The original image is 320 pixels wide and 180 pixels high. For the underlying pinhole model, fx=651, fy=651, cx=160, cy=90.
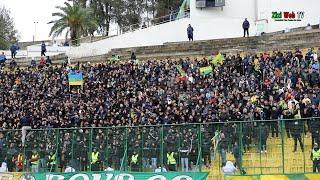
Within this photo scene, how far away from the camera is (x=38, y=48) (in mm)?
60594

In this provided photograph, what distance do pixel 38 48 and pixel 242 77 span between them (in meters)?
32.2

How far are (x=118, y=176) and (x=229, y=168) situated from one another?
12.3ft

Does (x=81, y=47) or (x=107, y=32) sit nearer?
(x=81, y=47)

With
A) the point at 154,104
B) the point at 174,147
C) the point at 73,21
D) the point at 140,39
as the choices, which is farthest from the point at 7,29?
the point at 174,147

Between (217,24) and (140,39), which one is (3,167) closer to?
(140,39)

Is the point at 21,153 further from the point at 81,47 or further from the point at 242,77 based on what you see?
the point at 81,47

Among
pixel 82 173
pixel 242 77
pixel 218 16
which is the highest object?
pixel 218 16

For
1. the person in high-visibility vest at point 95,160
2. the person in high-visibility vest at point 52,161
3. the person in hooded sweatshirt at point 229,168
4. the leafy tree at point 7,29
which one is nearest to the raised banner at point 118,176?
the person in hooded sweatshirt at point 229,168

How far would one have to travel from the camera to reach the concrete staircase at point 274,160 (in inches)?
834

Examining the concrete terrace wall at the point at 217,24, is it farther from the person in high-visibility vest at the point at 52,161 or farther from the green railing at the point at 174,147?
the person in high-visibility vest at the point at 52,161

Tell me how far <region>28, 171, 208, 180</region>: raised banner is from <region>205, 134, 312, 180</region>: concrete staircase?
1.35 m

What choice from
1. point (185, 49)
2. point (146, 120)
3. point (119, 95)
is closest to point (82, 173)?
point (146, 120)

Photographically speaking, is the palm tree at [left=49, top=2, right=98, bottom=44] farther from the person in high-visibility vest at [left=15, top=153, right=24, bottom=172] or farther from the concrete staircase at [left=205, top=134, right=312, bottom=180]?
the concrete staircase at [left=205, top=134, right=312, bottom=180]

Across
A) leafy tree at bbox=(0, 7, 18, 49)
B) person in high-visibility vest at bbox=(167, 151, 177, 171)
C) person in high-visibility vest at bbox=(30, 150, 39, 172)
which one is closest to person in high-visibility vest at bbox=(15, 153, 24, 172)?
person in high-visibility vest at bbox=(30, 150, 39, 172)
